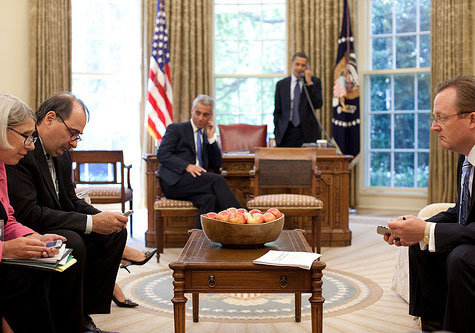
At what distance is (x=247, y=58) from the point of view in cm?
870

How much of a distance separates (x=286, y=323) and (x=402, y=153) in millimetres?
5663

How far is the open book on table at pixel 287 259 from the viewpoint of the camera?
246cm

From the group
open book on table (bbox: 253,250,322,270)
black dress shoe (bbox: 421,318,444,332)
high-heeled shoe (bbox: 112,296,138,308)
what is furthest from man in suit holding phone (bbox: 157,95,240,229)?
black dress shoe (bbox: 421,318,444,332)

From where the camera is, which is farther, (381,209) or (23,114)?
(381,209)

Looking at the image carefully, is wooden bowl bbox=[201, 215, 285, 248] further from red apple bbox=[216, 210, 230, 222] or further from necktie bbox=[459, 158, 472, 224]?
necktie bbox=[459, 158, 472, 224]

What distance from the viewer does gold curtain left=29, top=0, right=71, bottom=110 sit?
7973 millimetres

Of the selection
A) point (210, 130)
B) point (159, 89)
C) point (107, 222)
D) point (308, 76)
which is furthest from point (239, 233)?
point (159, 89)

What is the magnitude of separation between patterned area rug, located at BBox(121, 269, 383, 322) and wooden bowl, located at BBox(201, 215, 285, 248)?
74 cm

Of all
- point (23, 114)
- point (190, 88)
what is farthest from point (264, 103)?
point (23, 114)

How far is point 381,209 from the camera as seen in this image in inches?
331

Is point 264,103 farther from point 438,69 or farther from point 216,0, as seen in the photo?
point 438,69

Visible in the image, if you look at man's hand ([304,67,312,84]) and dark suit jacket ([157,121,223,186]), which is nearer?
dark suit jacket ([157,121,223,186])

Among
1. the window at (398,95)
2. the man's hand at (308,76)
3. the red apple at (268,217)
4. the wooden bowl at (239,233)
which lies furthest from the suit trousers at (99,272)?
the window at (398,95)

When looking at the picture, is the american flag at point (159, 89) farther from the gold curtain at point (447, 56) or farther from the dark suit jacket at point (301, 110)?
the gold curtain at point (447, 56)
